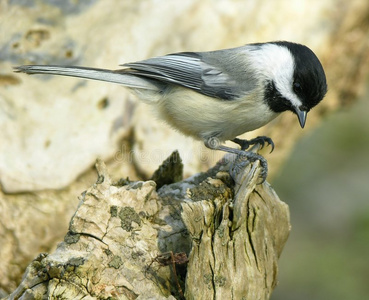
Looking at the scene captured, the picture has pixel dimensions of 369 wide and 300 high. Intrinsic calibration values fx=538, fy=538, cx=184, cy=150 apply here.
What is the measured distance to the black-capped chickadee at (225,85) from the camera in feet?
9.93

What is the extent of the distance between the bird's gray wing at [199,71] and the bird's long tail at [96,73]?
0.06 meters

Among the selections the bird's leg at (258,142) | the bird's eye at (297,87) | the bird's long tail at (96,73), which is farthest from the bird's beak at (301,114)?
the bird's long tail at (96,73)

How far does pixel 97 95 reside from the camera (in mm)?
3850

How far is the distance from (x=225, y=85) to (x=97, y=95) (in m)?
1.06

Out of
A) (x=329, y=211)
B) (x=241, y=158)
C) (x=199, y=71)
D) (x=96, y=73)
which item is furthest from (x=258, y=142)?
(x=329, y=211)

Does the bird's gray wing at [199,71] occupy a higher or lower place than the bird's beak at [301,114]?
higher

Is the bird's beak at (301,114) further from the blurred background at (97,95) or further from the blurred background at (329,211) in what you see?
the blurred background at (329,211)

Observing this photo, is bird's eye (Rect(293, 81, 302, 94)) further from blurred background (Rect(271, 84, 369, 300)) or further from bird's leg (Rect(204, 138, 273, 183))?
blurred background (Rect(271, 84, 369, 300))

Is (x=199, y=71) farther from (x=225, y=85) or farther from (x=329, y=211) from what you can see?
(x=329, y=211)

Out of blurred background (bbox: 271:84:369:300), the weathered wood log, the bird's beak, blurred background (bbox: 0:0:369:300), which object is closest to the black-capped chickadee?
the bird's beak

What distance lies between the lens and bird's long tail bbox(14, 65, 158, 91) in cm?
306

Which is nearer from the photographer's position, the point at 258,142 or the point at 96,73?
the point at 96,73

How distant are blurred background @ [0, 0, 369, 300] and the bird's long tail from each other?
1.72 feet

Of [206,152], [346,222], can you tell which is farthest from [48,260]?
[346,222]
